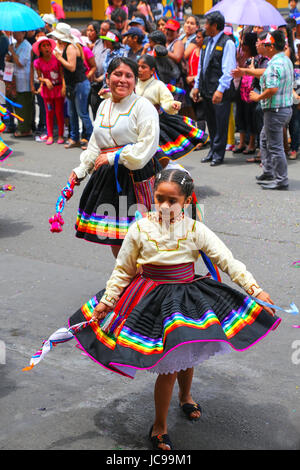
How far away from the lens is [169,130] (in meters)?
8.05

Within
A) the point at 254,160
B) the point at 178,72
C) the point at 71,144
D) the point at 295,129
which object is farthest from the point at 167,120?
the point at 71,144

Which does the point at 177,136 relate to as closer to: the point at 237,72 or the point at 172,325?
the point at 237,72

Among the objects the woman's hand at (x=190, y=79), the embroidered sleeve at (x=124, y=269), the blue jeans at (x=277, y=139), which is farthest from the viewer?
the woman's hand at (x=190, y=79)

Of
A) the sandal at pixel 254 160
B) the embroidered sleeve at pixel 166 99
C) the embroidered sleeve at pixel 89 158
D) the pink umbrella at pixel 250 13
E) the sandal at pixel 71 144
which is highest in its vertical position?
the pink umbrella at pixel 250 13

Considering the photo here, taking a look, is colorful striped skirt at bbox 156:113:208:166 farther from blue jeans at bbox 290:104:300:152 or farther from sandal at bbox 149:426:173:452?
sandal at bbox 149:426:173:452

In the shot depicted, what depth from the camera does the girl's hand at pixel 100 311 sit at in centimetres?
358

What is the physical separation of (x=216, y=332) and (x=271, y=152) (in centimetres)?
602

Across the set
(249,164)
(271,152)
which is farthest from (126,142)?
(249,164)

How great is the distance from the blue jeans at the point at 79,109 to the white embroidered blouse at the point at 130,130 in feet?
20.9

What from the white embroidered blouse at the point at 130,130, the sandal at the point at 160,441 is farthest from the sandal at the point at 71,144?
the sandal at the point at 160,441

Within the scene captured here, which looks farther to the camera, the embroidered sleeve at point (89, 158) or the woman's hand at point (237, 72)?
the woman's hand at point (237, 72)

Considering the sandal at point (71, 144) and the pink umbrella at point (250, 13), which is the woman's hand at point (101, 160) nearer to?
the pink umbrella at point (250, 13)

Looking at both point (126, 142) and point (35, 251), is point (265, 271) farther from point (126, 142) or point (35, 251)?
point (35, 251)

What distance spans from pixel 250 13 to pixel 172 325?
26.4 ft
